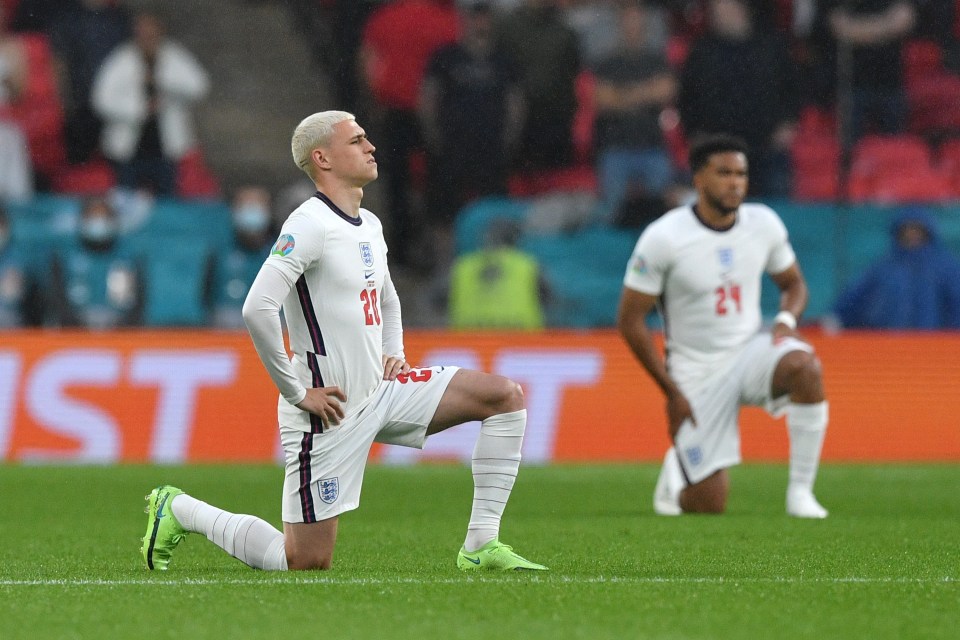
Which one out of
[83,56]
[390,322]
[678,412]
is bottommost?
[678,412]

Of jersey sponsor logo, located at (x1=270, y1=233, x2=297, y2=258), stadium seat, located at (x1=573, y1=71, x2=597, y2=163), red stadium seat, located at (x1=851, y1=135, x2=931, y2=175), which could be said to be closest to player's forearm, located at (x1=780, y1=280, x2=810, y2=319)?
jersey sponsor logo, located at (x1=270, y1=233, x2=297, y2=258)

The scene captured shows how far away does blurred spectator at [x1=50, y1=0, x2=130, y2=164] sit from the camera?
52.0ft

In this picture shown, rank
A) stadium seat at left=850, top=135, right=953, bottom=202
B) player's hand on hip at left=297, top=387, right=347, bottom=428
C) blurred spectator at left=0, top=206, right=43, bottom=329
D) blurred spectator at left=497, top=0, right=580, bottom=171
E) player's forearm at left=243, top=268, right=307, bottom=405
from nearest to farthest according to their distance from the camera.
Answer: player's forearm at left=243, top=268, right=307, bottom=405, player's hand on hip at left=297, top=387, right=347, bottom=428, blurred spectator at left=0, top=206, right=43, bottom=329, stadium seat at left=850, top=135, right=953, bottom=202, blurred spectator at left=497, top=0, right=580, bottom=171

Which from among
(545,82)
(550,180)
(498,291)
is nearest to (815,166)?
(550,180)

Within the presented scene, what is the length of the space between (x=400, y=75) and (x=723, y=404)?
772 cm

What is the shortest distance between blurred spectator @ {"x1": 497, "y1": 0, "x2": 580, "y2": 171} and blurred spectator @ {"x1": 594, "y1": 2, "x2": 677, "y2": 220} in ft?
1.04

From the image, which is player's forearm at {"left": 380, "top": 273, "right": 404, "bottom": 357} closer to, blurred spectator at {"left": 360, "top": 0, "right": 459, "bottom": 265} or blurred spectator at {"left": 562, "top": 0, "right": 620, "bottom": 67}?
blurred spectator at {"left": 360, "top": 0, "right": 459, "bottom": 265}

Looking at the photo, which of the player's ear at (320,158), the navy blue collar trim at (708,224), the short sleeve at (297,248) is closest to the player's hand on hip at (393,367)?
the short sleeve at (297,248)

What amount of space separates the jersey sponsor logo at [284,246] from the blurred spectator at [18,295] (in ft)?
29.1

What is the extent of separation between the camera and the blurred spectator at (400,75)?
15953 mm

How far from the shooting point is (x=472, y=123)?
15.6 meters

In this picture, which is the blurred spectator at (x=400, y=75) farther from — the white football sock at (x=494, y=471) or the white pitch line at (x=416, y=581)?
the white pitch line at (x=416, y=581)

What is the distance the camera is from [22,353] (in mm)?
13297

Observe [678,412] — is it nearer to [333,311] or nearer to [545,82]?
[333,311]
